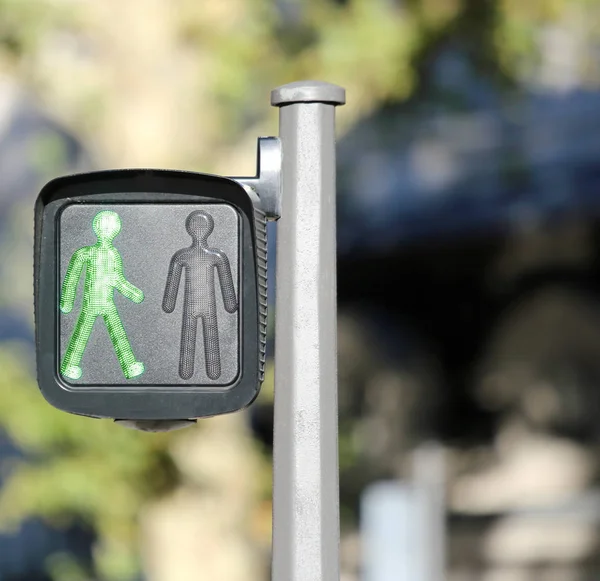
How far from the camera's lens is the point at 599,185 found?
10328 mm

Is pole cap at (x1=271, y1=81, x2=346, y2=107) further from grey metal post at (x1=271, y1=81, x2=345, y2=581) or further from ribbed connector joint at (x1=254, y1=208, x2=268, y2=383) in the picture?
ribbed connector joint at (x1=254, y1=208, x2=268, y2=383)

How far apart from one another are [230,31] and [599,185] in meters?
4.70

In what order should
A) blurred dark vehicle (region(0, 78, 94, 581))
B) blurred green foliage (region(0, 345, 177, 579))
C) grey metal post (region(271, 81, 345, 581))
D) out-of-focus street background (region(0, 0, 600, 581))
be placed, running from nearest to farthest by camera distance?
grey metal post (region(271, 81, 345, 581)) < blurred green foliage (region(0, 345, 177, 579)) < out-of-focus street background (region(0, 0, 600, 581)) < blurred dark vehicle (region(0, 78, 94, 581))

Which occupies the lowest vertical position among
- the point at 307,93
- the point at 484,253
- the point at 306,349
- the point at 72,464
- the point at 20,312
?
the point at 72,464

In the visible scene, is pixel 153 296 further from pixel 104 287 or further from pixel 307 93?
pixel 307 93

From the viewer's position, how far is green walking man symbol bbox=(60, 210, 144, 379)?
2160mm

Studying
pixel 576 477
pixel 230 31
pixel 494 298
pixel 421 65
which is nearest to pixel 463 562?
pixel 576 477

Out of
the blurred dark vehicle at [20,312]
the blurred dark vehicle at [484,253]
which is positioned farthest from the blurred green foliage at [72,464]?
the blurred dark vehicle at [484,253]

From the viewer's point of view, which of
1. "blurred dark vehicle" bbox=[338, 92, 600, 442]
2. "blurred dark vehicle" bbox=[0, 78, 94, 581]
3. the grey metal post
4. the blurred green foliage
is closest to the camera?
the grey metal post

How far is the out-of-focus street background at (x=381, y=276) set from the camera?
653 centimetres

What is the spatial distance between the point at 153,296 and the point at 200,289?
0.08 meters

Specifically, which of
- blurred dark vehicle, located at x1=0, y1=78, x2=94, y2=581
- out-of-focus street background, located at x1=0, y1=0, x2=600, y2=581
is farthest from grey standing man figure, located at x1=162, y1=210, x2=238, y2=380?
blurred dark vehicle, located at x1=0, y1=78, x2=94, y2=581

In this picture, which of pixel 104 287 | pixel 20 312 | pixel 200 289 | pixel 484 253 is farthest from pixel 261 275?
pixel 484 253

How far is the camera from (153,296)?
2158 mm
